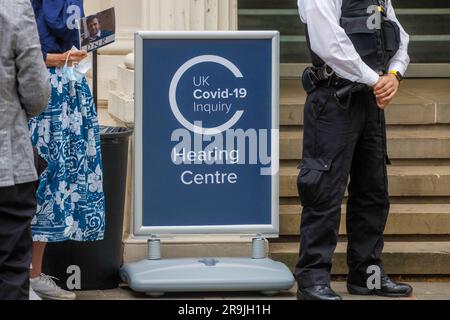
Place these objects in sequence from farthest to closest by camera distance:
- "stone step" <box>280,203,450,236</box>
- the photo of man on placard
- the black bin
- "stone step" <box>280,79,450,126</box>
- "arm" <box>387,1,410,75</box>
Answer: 1. "stone step" <box>280,79,450,126</box>
2. "stone step" <box>280,203,450,236</box>
3. the black bin
4. "arm" <box>387,1,410,75</box>
5. the photo of man on placard

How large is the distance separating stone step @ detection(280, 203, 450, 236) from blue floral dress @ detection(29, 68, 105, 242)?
1531 millimetres

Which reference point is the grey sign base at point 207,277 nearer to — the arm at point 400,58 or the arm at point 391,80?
the arm at point 391,80

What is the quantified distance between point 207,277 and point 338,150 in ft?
3.58

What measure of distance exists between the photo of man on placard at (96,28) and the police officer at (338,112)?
1.04 m

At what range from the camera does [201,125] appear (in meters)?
7.40

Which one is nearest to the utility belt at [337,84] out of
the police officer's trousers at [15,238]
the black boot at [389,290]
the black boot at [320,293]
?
the black boot at [320,293]

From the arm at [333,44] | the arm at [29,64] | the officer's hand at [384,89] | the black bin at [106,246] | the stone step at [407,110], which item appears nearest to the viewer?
the arm at [29,64]

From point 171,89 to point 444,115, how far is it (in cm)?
252

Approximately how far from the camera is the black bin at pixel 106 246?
753 cm

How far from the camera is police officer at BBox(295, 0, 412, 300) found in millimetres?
6828

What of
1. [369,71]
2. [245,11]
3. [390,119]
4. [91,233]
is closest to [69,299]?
[91,233]

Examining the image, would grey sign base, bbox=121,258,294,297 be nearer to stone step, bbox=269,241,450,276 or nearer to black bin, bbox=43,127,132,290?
black bin, bbox=43,127,132,290

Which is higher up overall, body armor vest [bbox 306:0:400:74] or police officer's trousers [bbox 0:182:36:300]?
body armor vest [bbox 306:0:400:74]

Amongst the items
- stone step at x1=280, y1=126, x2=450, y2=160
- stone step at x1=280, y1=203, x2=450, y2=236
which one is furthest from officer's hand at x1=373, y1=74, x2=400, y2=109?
stone step at x1=280, y1=126, x2=450, y2=160
